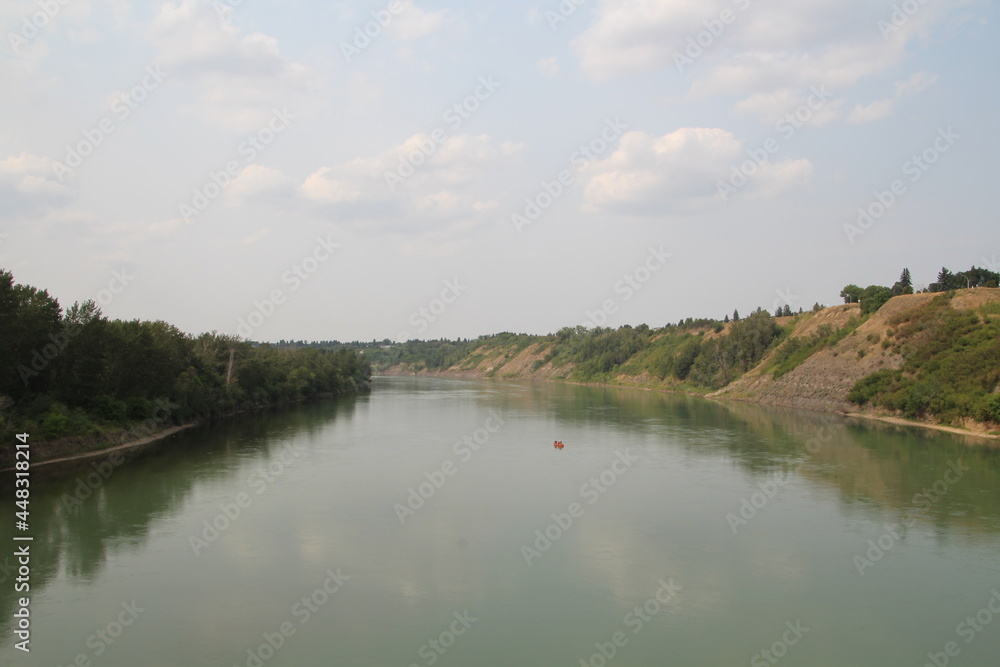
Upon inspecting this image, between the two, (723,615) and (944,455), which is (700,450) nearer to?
(944,455)

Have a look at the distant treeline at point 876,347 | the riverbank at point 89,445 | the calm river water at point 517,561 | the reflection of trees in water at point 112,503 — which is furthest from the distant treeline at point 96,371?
the distant treeline at point 876,347

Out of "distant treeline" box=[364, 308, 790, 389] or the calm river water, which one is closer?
the calm river water

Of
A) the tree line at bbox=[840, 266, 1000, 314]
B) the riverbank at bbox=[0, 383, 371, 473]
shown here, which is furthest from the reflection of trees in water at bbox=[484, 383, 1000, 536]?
the riverbank at bbox=[0, 383, 371, 473]

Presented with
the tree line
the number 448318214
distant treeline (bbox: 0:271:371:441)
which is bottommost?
the number 448318214

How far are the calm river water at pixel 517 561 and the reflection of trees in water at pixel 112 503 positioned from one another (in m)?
0.15

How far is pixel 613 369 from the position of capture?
5394 inches

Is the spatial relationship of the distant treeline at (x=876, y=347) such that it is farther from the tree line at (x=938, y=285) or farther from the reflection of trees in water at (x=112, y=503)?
the reflection of trees in water at (x=112, y=503)

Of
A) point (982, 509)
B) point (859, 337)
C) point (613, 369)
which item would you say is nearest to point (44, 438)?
point (982, 509)

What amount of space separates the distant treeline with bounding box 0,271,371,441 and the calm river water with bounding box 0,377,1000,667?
13.8 feet

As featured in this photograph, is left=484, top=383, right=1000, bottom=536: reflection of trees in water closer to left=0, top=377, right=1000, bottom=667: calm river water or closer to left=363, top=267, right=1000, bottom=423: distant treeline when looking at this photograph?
left=0, top=377, right=1000, bottom=667: calm river water

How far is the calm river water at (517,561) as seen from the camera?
1392 cm

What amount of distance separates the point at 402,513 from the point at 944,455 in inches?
1170

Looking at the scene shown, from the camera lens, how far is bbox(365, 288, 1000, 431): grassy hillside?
157ft

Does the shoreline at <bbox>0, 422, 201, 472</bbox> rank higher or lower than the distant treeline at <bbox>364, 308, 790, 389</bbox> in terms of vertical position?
lower
